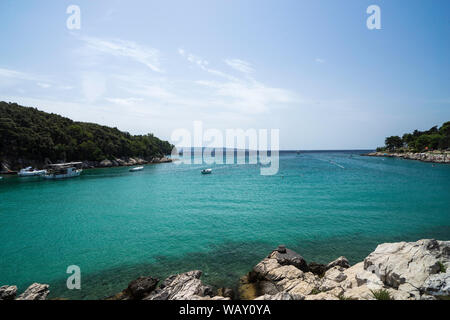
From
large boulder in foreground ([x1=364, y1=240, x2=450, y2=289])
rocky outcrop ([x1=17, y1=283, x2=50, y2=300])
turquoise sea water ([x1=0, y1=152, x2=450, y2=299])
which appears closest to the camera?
large boulder in foreground ([x1=364, y1=240, x2=450, y2=289])

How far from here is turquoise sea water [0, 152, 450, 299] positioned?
49.5 feet

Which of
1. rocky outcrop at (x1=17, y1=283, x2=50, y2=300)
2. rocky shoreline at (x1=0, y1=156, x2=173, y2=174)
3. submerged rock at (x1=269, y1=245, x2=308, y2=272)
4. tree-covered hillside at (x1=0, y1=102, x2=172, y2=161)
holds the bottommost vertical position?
rocky outcrop at (x1=17, y1=283, x2=50, y2=300)

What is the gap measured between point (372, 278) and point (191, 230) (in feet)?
54.1

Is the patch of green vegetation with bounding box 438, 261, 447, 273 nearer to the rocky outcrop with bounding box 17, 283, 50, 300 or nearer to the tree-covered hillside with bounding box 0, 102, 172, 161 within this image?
the rocky outcrop with bounding box 17, 283, 50, 300

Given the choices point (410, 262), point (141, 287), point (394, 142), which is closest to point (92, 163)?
point (141, 287)

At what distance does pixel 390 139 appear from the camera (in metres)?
155

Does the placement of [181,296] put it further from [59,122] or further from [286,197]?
[59,122]

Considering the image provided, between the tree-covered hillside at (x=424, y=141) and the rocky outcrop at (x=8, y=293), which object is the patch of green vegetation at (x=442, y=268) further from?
the tree-covered hillside at (x=424, y=141)

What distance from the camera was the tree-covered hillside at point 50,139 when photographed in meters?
71.2

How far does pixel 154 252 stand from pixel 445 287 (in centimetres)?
1751

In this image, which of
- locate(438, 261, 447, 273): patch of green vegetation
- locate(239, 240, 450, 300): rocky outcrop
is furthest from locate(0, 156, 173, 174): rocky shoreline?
locate(438, 261, 447, 273): patch of green vegetation

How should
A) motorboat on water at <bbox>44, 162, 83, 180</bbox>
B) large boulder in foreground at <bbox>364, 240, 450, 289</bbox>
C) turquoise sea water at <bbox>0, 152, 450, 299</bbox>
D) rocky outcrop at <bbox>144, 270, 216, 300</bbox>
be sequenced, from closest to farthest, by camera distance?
1. large boulder in foreground at <bbox>364, 240, 450, 289</bbox>
2. rocky outcrop at <bbox>144, 270, 216, 300</bbox>
3. turquoise sea water at <bbox>0, 152, 450, 299</bbox>
4. motorboat on water at <bbox>44, 162, 83, 180</bbox>

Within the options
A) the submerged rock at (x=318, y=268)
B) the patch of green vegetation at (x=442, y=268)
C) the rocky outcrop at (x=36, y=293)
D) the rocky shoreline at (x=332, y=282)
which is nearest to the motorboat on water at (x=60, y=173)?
the rocky shoreline at (x=332, y=282)
